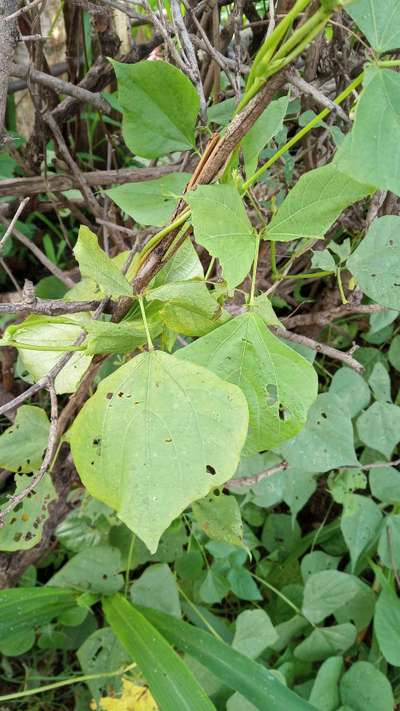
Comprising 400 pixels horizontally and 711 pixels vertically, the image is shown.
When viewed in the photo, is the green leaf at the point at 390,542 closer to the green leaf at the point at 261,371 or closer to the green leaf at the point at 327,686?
the green leaf at the point at 327,686

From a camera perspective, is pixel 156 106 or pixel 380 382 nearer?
pixel 156 106

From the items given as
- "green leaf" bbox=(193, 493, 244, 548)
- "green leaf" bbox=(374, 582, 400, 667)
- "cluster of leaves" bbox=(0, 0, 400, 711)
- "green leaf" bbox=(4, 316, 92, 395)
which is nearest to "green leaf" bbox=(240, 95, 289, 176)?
"cluster of leaves" bbox=(0, 0, 400, 711)

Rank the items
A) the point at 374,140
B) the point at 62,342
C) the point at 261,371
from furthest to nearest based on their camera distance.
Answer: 1. the point at 62,342
2. the point at 261,371
3. the point at 374,140

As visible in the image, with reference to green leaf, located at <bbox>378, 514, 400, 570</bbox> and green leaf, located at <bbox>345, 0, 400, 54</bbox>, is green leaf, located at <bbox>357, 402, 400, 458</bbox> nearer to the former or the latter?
green leaf, located at <bbox>378, 514, 400, 570</bbox>

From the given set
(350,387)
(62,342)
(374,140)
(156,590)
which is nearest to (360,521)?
(350,387)

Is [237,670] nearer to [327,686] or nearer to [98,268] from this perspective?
[327,686]

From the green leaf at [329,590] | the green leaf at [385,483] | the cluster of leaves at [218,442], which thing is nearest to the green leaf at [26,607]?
the cluster of leaves at [218,442]

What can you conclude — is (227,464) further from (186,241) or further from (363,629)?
(363,629)
